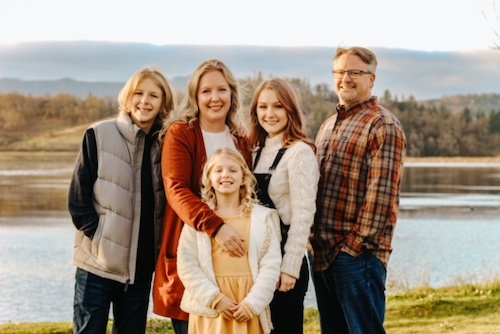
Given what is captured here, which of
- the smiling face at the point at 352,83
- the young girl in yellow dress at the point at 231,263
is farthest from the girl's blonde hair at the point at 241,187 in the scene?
the smiling face at the point at 352,83

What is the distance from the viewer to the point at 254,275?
3.92 m

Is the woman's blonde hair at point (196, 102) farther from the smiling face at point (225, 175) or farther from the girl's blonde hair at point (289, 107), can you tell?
the smiling face at point (225, 175)

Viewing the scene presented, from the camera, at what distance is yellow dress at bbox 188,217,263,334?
391 cm

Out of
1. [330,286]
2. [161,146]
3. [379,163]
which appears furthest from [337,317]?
[161,146]

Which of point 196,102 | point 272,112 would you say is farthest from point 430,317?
point 196,102

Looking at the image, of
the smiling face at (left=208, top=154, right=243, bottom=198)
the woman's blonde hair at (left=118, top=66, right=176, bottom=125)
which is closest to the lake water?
the woman's blonde hair at (left=118, top=66, right=176, bottom=125)

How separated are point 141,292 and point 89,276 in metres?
0.30

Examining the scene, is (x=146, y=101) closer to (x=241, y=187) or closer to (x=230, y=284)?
(x=241, y=187)

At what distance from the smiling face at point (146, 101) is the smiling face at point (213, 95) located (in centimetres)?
29

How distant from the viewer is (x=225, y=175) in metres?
3.88

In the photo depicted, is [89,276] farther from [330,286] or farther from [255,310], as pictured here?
[330,286]

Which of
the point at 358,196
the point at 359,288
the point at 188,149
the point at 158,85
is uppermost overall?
the point at 158,85

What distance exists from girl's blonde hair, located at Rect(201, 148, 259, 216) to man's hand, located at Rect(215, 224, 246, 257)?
0.13 meters

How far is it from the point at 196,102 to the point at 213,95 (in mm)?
122
